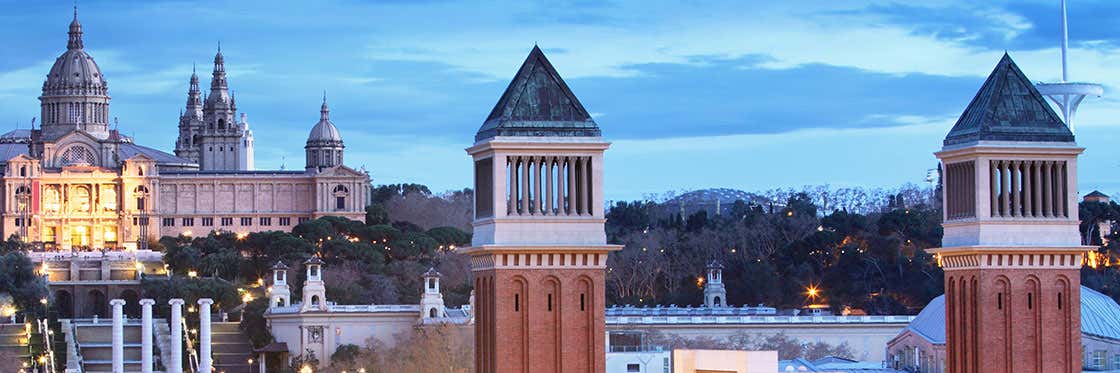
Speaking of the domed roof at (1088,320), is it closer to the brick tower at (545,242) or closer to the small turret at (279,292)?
the brick tower at (545,242)

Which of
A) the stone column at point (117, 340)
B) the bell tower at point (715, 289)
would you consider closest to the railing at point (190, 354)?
the stone column at point (117, 340)

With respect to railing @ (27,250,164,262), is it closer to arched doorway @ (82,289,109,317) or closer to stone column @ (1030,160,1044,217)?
arched doorway @ (82,289,109,317)

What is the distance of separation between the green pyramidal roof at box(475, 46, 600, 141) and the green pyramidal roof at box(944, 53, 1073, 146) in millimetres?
7947

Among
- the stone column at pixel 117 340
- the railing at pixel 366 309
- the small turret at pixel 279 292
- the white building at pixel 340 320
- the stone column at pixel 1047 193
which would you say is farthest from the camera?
the small turret at pixel 279 292

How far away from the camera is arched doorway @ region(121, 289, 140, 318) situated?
6826 inches

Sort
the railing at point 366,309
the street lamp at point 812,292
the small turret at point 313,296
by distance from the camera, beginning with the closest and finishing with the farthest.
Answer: the small turret at point 313,296 < the railing at point 366,309 < the street lamp at point 812,292

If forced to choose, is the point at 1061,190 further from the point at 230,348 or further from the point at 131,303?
the point at 131,303

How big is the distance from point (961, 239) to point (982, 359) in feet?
8.14

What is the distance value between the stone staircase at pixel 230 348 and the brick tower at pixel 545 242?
89.5 meters

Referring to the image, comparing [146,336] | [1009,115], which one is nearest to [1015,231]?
[1009,115]

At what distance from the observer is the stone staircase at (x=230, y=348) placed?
495 feet

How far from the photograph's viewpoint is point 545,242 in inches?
2333

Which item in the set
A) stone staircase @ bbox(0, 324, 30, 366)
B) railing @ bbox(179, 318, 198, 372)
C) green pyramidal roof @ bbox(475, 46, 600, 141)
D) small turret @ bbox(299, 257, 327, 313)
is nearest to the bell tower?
small turret @ bbox(299, 257, 327, 313)

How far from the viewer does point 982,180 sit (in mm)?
61281
